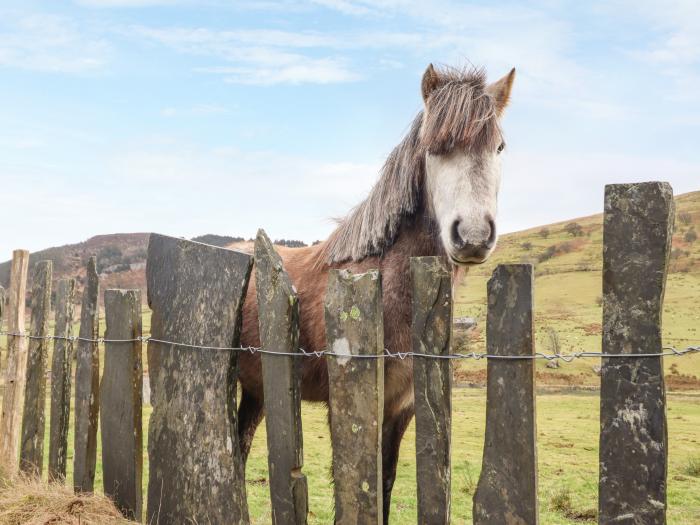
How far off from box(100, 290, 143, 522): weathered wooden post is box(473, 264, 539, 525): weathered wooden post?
298 centimetres

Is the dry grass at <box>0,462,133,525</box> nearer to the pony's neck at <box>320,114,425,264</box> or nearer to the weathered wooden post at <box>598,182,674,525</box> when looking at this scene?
the pony's neck at <box>320,114,425,264</box>

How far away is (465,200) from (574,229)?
11387 cm

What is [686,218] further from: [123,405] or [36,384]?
[123,405]

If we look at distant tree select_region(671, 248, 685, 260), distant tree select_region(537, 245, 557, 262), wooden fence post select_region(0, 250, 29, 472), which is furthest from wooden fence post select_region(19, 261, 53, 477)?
distant tree select_region(671, 248, 685, 260)

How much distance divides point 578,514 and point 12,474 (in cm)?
654

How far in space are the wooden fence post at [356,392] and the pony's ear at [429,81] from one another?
71.3 inches

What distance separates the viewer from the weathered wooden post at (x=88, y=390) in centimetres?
542

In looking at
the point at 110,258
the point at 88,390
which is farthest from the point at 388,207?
the point at 110,258

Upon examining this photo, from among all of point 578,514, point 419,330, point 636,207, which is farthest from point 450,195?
point 578,514

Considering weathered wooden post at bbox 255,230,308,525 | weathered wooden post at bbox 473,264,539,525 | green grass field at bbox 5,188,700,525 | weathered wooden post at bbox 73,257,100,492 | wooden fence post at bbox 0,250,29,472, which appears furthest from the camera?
green grass field at bbox 5,188,700,525

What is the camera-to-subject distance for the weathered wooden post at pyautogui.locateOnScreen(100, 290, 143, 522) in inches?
191

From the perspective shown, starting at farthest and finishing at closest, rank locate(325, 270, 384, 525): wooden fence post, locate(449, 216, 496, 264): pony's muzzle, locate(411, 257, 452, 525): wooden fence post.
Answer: locate(449, 216, 496, 264): pony's muzzle, locate(325, 270, 384, 525): wooden fence post, locate(411, 257, 452, 525): wooden fence post

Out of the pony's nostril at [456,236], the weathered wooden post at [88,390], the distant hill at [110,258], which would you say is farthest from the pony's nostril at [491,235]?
the distant hill at [110,258]

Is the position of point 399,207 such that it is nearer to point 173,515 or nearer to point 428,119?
point 428,119
